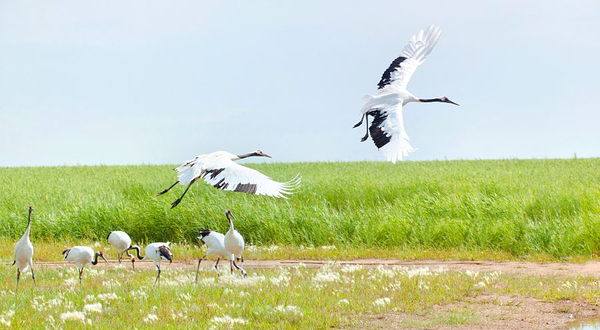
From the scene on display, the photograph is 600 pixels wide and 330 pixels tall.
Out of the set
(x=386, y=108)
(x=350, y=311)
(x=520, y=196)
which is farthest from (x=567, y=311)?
(x=520, y=196)

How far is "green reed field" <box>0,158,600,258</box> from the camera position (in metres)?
16.9

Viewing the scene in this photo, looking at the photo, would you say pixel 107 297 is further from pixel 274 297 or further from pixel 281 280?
pixel 281 280

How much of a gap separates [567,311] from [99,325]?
6.68 m

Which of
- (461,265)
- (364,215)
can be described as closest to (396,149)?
(461,265)

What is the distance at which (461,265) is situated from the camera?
15.0m

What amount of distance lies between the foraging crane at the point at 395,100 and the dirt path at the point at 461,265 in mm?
3552

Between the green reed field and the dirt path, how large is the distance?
1.25 meters

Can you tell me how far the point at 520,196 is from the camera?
65.2ft

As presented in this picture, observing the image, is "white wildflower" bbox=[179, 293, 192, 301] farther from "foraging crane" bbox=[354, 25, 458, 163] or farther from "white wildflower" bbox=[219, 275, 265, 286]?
"foraging crane" bbox=[354, 25, 458, 163]

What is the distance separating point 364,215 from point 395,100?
723cm

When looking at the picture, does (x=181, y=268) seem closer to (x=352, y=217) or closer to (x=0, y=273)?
(x=0, y=273)

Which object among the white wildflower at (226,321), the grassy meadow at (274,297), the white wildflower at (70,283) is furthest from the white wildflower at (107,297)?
the white wildflower at (226,321)

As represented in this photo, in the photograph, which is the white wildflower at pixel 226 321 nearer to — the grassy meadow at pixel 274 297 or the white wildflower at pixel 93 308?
the grassy meadow at pixel 274 297

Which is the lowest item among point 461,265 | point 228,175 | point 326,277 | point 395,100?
point 461,265
